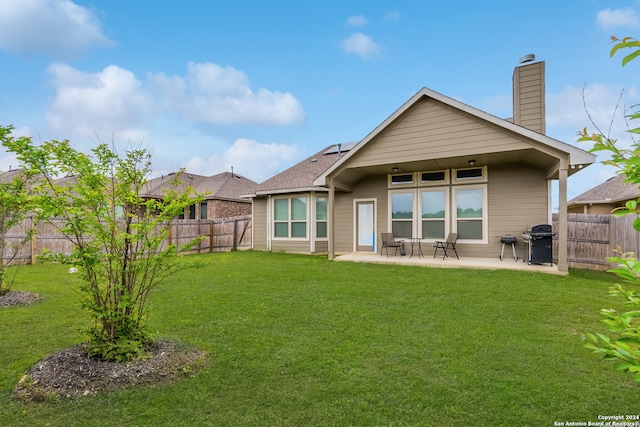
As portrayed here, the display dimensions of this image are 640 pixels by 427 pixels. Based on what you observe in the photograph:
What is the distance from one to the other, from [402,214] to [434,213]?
1.06 metres

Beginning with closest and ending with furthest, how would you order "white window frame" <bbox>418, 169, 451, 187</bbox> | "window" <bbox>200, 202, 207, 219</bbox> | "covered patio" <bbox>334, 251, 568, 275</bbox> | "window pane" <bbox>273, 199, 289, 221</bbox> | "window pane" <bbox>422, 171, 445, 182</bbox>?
"covered patio" <bbox>334, 251, 568, 275</bbox>, "white window frame" <bbox>418, 169, 451, 187</bbox>, "window pane" <bbox>422, 171, 445, 182</bbox>, "window pane" <bbox>273, 199, 289, 221</bbox>, "window" <bbox>200, 202, 207, 219</bbox>

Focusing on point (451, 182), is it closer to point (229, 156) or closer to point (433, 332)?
point (433, 332)

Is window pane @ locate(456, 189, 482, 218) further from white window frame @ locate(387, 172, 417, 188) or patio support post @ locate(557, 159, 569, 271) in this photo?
patio support post @ locate(557, 159, 569, 271)

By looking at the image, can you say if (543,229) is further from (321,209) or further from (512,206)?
(321,209)

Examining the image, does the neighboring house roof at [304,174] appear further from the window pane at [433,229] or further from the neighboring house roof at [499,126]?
the window pane at [433,229]

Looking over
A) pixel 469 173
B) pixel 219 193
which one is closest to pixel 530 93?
pixel 469 173

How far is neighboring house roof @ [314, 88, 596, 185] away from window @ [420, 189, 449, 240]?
2744 millimetres

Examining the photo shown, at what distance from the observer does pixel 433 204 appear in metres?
10.5

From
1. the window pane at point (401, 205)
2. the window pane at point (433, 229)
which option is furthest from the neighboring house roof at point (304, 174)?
the window pane at point (433, 229)

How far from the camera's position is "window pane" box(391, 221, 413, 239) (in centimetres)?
1085

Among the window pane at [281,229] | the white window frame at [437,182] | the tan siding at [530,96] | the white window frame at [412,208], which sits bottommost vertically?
the window pane at [281,229]

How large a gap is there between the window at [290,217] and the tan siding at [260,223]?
23.5 inches

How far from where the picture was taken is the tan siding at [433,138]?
816cm

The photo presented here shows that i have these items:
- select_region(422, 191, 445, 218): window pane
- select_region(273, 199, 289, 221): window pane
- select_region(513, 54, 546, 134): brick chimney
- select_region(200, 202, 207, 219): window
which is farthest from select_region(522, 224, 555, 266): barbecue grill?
select_region(200, 202, 207, 219): window
